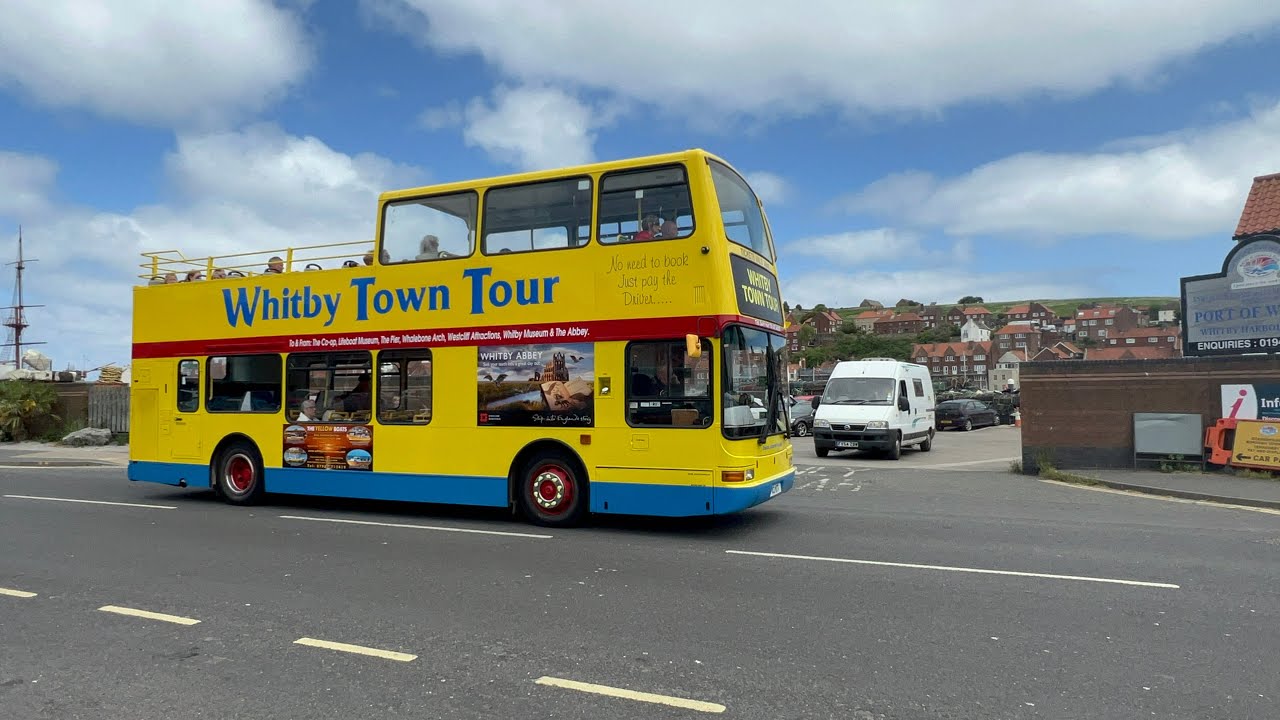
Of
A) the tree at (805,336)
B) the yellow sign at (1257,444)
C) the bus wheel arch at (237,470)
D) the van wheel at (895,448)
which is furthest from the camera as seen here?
the tree at (805,336)

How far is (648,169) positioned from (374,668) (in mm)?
6136

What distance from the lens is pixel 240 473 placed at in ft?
39.1

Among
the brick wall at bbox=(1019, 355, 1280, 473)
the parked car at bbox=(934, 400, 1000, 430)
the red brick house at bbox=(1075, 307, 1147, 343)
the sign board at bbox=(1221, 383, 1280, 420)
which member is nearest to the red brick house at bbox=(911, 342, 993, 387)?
the red brick house at bbox=(1075, 307, 1147, 343)

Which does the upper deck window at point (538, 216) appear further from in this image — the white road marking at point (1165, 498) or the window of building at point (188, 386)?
the white road marking at point (1165, 498)

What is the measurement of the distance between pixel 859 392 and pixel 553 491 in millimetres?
13269

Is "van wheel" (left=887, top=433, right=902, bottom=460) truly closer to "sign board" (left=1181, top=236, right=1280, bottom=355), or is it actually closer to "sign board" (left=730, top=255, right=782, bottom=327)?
"sign board" (left=1181, top=236, right=1280, bottom=355)

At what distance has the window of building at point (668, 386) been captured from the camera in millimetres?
8805

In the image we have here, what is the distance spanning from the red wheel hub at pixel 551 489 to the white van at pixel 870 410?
11.9 meters

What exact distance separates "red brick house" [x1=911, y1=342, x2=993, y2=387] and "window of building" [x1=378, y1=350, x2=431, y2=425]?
462ft

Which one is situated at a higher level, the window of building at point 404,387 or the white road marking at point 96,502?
the window of building at point 404,387

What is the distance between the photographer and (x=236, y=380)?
11.9 m

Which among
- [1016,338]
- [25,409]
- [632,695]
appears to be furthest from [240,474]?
[1016,338]

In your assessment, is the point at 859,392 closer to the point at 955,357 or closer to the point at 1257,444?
the point at 1257,444

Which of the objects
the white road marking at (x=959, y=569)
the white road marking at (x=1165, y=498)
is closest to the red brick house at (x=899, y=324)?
the white road marking at (x=1165, y=498)
